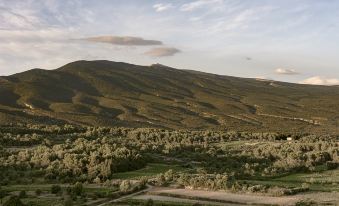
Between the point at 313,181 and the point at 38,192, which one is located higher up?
the point at 313,181

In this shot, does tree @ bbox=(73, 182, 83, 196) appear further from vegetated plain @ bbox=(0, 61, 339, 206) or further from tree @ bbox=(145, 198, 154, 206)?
tree @ bbox=(145, 198, 154, 206)

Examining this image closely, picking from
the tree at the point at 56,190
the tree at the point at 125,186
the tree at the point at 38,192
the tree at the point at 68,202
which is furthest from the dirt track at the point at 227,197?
the tree at the point at 38,192

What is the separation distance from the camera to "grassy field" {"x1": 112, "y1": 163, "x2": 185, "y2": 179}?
45166 millimetres

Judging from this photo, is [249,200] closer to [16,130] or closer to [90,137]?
[90,137]

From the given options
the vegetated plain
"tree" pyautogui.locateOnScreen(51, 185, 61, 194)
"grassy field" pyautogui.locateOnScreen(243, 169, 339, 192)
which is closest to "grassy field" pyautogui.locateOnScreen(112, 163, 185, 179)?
the vegetated plain

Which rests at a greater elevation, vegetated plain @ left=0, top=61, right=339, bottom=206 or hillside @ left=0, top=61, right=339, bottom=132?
hillside @ left=0, top=61, right=339, bottom=132

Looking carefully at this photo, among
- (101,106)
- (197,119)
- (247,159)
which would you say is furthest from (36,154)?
(101,106)

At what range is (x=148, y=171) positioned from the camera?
160 feet

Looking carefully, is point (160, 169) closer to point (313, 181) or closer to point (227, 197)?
point (313, 181)

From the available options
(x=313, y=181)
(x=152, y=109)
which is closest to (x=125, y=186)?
(x=313, y=181)

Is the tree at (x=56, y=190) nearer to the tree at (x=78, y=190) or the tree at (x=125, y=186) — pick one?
the tree at (x=78, y=190)

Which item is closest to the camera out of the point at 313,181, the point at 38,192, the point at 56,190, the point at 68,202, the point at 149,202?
the point at 149,202

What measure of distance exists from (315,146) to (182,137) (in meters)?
25.4

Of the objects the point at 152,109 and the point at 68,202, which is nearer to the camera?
the point at 68,202
